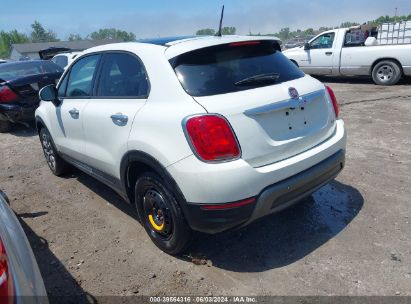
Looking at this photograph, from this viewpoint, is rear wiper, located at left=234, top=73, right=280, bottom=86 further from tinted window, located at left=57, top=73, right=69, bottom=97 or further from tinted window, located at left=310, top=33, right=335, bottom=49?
tinted window, located at left=310, top=33, right=335, bottom=49

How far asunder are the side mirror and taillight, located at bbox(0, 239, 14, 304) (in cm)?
300

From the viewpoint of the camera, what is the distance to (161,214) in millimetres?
3160

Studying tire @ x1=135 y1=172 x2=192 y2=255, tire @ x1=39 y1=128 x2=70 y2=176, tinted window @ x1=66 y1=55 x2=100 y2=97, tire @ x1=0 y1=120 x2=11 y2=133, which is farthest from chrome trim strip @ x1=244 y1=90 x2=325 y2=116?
tire @ x1=0 y1=120 x2=11 y2=133

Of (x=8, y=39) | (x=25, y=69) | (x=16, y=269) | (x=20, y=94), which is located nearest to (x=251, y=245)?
(x=16, y=269)

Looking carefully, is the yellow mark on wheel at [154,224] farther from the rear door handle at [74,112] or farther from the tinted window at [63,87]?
the tinted window at [63,87]

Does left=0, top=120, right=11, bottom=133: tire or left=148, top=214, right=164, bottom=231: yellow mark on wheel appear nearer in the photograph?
left=148, top=214, right=164, bottom=231: yellow mark on wheel

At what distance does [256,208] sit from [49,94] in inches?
119

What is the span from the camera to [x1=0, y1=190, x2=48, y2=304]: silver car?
1671 mm

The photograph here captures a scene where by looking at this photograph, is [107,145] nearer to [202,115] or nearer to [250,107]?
[202,115]

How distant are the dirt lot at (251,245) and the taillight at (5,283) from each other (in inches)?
51.4

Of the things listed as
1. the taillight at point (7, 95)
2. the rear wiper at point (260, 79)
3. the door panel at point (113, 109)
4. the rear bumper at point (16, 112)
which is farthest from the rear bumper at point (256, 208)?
the taillight at point (7, 95)

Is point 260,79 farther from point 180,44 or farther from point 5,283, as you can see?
point 5,283

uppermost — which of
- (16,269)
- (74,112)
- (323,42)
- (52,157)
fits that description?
(323,42)

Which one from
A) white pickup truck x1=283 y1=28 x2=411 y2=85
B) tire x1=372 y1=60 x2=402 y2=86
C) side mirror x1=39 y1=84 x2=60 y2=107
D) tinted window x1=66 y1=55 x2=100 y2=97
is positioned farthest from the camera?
tire x1=372 y1=60 x2=402 y2=86
